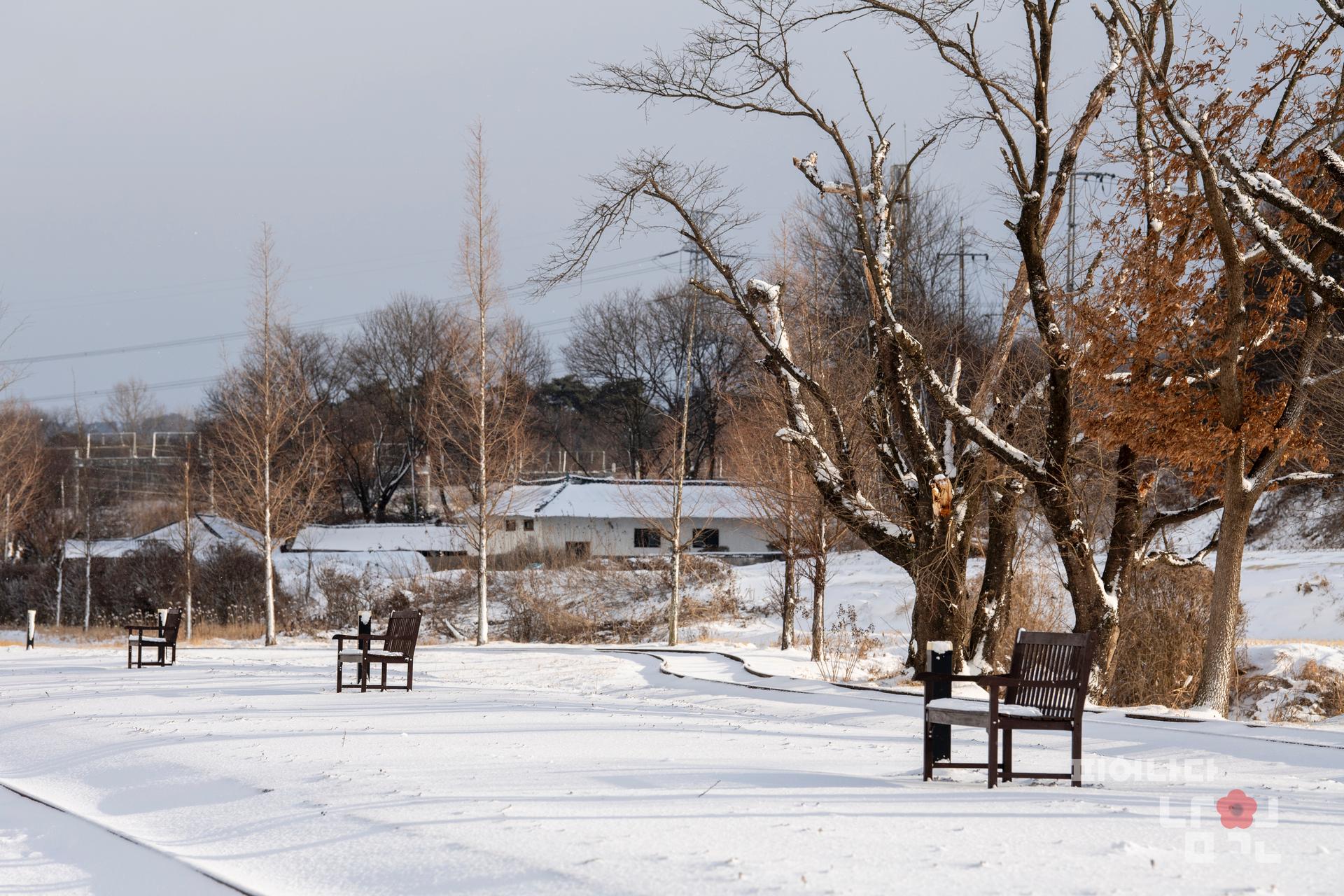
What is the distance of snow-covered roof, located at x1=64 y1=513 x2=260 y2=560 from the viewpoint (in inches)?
1700

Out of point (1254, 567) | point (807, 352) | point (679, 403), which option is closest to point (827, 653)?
point (807, 352)

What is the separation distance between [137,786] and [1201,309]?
12.0 m

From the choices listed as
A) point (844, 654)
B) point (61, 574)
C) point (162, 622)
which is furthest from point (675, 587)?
point (61, 574)

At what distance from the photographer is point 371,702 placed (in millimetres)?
12477

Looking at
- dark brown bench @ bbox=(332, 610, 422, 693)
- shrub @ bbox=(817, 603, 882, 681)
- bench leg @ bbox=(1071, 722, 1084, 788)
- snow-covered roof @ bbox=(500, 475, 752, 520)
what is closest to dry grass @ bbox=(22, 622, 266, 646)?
snow-covered roof @ bbox=(500, 475, 752, 520)

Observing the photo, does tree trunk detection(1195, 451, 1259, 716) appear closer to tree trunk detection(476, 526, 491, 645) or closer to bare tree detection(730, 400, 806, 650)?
bare tree detection(730, 400, 806, 650)

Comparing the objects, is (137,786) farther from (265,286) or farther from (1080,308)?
(265,286)

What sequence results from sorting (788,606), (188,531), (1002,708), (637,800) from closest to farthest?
(637,800)
(1002,708)
(788,606)
(188,531)

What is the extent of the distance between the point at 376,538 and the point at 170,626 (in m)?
35.1

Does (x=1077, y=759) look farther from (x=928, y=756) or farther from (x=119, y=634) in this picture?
(x=119, y=634)

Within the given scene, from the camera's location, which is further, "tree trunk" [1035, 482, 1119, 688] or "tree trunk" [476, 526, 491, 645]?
"tree trunk" [476, 526, 491, 645]

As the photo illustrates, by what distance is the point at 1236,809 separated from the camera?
6496 mm

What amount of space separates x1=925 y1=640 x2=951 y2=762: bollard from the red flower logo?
1.62m

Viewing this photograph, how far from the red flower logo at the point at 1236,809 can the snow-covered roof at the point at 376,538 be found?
4276 centimetres
